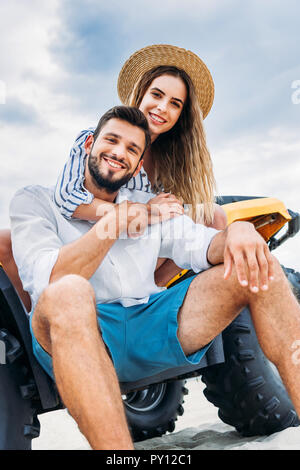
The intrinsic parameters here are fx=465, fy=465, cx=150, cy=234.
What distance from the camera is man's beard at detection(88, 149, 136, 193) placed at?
142 centimetres

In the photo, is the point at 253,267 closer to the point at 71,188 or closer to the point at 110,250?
the point at 110,250

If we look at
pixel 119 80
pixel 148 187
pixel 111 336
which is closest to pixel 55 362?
pixel 111 336

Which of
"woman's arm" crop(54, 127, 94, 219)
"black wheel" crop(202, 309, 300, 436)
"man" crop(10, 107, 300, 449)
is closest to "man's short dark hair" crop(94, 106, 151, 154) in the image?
"man" crop(10, 107, 300, 449)

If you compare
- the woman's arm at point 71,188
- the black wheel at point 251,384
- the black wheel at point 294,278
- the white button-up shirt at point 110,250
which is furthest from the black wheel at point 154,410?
the woman's arm at point 71,188

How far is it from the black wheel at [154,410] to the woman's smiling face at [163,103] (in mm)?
1178

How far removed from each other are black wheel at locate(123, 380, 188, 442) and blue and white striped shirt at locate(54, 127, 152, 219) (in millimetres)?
1078

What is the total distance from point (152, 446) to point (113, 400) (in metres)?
1.13

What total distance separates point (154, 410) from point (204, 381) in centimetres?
45

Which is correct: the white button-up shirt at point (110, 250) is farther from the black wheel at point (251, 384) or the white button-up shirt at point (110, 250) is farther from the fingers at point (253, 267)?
the black wheel at point (251, 384)

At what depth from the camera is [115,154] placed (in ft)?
4.71

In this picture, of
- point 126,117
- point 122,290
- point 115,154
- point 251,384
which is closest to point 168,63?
point 126,117

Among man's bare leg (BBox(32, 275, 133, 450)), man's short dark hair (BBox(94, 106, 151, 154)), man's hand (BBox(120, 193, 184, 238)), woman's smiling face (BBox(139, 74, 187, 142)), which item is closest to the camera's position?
man's bare leg (BBox(32, 275, 133, 450))

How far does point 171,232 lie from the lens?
4.86 feet

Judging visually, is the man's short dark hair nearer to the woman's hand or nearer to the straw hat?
the woman's hand
